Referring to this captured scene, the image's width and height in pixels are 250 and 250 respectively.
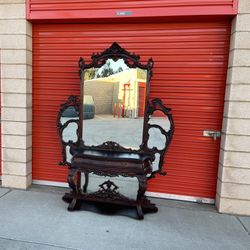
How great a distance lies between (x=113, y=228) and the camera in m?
2.66

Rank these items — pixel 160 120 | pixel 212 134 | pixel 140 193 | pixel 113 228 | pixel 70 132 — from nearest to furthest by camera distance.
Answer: pixel 113 228 → pixel 140 193 → pixel 160 120 → pixel 212 134 → pixel 70 132

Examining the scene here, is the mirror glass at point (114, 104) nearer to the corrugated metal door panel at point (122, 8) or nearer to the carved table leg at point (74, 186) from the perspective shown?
the carved table leg at point (74, 186)

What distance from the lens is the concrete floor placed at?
7.86 feet

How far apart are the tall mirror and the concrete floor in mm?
920

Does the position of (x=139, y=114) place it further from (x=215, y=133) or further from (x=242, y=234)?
(x=242, y=234)

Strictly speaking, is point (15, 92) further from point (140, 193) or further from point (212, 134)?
point (212, 134)

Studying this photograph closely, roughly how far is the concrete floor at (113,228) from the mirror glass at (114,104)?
3.05 feet

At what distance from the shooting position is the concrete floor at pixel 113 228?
7.86 ft

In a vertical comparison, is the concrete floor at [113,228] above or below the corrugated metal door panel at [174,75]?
below

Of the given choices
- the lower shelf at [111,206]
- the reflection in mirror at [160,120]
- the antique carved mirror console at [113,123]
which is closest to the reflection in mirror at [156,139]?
the antique carved mirror console at [113,123]

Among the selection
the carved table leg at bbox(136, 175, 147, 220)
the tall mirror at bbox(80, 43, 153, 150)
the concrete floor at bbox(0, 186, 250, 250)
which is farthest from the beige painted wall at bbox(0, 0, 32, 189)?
the carved table leg at bbox(136, 175, 147, 220)

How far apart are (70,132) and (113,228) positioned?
142 centimetres

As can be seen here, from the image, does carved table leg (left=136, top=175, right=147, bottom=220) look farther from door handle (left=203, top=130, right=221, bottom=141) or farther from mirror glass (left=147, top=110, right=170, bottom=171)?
door handle (left=203, top=130, right=221, bottom=141)

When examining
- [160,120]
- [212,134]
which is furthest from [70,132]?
[212,134]
